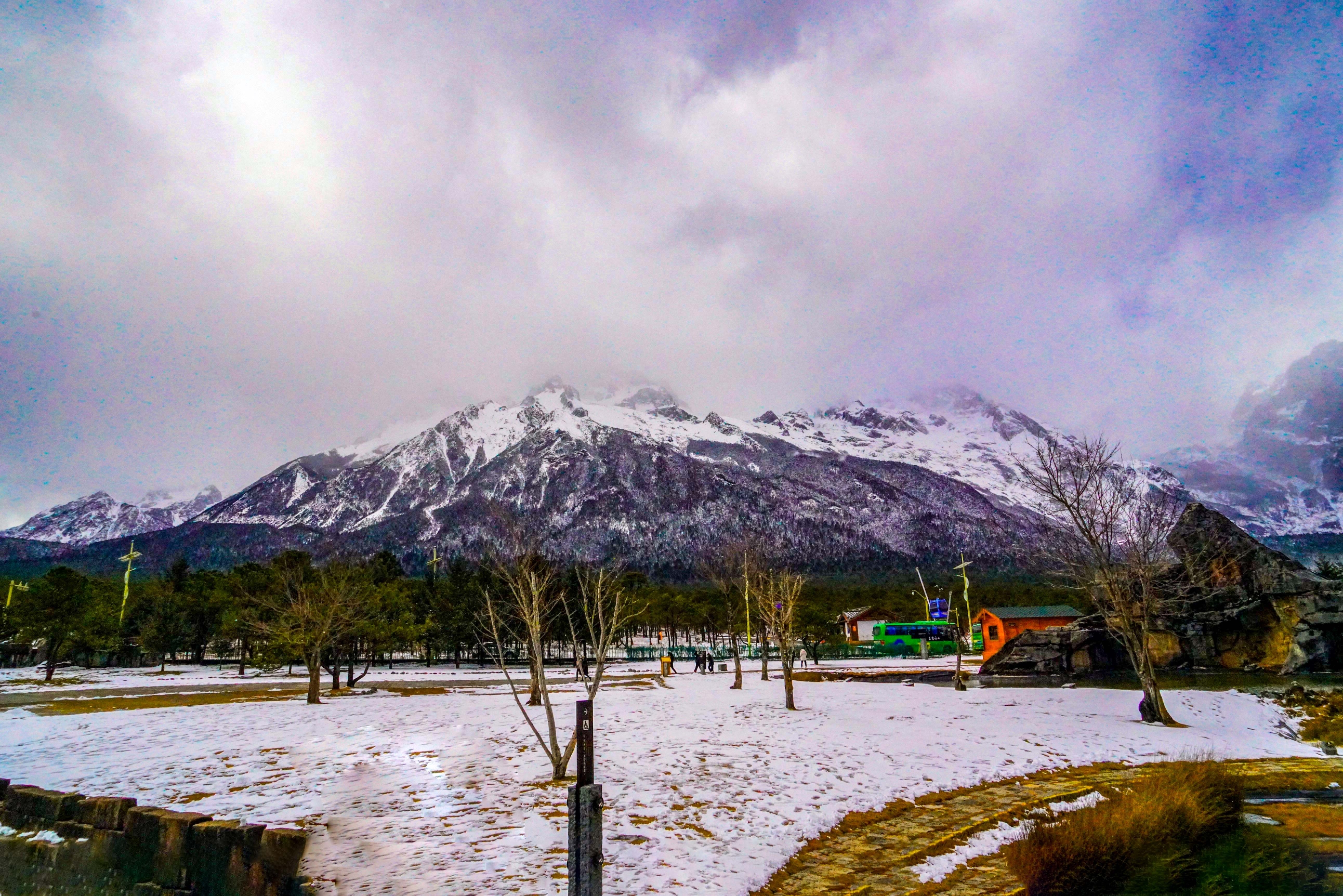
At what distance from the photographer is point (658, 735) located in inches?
640

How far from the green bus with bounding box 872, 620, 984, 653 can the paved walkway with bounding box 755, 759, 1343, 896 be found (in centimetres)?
6167

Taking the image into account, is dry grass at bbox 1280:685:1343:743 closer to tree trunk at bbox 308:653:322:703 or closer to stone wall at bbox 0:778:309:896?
stone wall at bbox 0:778:309:896

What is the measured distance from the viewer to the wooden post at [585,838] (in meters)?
5.23

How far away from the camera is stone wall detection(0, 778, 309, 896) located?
8.15 m

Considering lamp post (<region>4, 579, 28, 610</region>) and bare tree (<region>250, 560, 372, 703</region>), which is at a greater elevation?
lamp post (<region>4, 579, 28, 610</region>)

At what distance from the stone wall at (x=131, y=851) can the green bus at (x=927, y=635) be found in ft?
231

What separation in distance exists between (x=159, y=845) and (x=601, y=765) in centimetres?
688

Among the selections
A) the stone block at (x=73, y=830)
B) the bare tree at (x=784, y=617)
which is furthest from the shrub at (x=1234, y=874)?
the stone block at (x=73, y=830)

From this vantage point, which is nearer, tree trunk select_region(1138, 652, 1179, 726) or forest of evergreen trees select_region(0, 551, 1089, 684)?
tree trunk select_region(1138, 652, 1179, 726)

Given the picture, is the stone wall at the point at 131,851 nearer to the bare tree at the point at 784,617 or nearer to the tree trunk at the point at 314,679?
the tree trunk at the point at 314,679

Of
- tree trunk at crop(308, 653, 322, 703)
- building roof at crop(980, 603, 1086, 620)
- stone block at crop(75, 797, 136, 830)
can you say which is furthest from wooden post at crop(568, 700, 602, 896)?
building roof at crop(980, 603, 1086, 620)

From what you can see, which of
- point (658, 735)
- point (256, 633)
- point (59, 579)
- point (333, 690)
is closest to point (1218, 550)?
point (658, 735)

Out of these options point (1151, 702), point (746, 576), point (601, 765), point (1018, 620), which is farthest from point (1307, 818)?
point (1018, 620)

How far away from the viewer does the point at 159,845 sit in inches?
358
